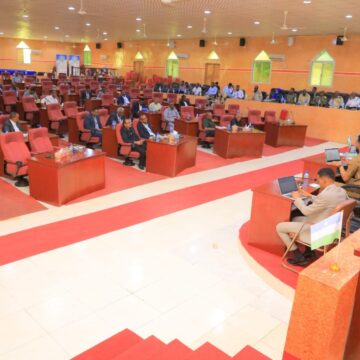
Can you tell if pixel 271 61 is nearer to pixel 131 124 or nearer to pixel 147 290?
pixel 131 124

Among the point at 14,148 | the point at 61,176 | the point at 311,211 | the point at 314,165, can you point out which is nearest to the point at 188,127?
the point at 314,165

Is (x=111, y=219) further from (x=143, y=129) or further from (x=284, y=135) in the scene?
(x=284, y=135)

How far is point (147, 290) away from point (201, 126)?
7.24m

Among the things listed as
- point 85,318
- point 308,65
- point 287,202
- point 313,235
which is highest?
point 308,65

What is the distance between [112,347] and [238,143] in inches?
283

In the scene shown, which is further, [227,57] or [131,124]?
[227,57]

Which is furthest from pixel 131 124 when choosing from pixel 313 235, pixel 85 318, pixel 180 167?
pixel 313 235

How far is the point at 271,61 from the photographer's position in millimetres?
18719

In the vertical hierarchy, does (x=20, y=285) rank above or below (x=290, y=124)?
below

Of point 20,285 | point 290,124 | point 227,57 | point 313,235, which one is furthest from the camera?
point 227,57

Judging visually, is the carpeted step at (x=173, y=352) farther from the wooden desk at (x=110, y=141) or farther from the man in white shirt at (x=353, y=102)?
the man in white shirt at (x=353, y=102)

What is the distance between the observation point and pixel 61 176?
19.8 feet

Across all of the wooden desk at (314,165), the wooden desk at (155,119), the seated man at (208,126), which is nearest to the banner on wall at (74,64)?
the wooden desk at (155,119)

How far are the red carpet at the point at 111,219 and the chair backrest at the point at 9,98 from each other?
766 cm
